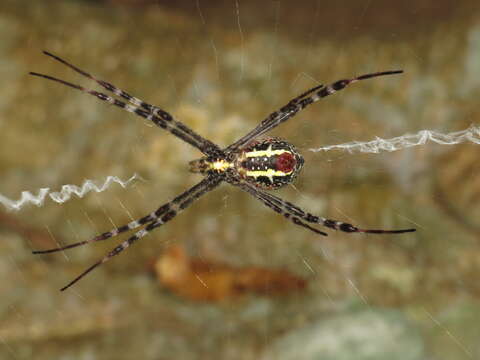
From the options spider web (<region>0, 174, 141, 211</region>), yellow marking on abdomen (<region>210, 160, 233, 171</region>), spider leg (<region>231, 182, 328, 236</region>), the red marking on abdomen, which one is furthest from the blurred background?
the red marking on abdomen

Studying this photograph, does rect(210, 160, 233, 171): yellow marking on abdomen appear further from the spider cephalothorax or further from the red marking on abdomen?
the red marking on abdomen

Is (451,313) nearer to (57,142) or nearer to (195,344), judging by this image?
(195,344)

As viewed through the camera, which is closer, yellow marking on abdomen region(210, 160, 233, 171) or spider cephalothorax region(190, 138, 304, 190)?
spider cephalothorax region(190, 138, 304, 190)

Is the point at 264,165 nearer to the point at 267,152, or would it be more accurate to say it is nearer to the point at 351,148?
the point at 267,152

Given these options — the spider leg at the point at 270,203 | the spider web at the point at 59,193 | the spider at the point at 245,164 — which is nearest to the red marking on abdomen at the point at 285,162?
the spider at the point at 245,164

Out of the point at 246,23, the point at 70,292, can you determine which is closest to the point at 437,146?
the point at 246,23

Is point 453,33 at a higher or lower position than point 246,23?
lower
